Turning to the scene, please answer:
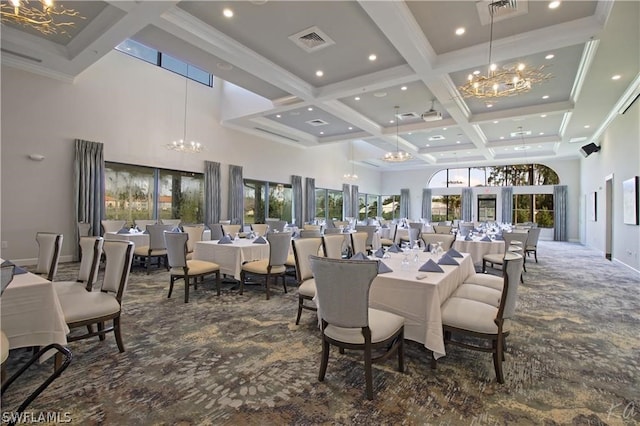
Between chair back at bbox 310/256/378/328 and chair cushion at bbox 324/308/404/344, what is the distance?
0.09 meters

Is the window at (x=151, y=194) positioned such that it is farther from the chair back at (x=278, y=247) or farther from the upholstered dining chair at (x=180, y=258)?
the chair back at (x=278, y=247)

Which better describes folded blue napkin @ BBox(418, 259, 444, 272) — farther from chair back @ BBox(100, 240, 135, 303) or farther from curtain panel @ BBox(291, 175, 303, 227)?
curtain panel @ BBox(291, 175, 303, 227)

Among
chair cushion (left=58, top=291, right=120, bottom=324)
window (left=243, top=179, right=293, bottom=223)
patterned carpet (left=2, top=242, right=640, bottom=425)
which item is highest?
window (left=243, top=179, right=293, bottom=223)

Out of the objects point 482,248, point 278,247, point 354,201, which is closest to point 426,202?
point 354,201

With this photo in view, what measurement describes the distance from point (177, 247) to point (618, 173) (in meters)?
10.5

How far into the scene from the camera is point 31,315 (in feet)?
6.97

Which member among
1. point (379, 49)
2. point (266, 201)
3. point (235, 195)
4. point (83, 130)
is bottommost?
point (266, 201)

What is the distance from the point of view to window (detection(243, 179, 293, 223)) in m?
11.7

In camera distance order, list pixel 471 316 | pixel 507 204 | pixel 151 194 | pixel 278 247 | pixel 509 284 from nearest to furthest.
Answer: pixel 509 284
pixel 471 316
pixel 278 247
pixel 151 194
pixel 507 204

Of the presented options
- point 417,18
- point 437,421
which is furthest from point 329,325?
point 417,18

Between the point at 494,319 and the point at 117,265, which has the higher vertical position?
the point at 117,265

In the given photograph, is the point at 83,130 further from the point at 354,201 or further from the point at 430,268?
the point at 354,201

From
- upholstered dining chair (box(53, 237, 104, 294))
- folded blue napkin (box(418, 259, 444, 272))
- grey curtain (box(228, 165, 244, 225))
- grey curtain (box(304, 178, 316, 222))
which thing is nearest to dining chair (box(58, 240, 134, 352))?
upholstered dining chair (box(53, 237, 104, 294))

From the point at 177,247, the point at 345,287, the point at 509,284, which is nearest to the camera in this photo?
the point at 345,287
